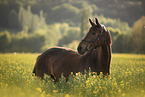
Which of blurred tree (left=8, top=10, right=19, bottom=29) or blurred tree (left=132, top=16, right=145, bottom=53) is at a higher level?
blurred tree (left=8, top=10, right=19, bottom=29)

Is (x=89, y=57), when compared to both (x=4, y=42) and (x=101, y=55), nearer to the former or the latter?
(x=101, y=55)

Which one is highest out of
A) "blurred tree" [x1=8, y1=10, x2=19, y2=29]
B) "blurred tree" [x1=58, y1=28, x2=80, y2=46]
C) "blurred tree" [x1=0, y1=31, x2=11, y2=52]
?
"blurred tree" [x1=8, y1=10, x2=19, y2=29]

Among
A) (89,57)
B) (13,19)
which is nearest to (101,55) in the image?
(89,57)

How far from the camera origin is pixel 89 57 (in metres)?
6.63

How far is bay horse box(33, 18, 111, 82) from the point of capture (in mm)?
6365

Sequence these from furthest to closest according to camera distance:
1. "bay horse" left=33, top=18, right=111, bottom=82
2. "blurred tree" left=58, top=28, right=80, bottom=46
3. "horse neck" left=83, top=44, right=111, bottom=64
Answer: "blurred tree" left=58, top=28, right=80, bottom=46
"horse neck" left=83, top=44, right=111, bottom=64
"bay horse" left=33, top=18, right=111, bottom=82

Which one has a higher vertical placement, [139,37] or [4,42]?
[139,37]

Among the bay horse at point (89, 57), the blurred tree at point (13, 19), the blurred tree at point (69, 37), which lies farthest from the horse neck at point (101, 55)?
the blurred tree at point (13, 19)

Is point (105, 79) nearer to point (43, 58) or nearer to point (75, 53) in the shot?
point (75, 53)

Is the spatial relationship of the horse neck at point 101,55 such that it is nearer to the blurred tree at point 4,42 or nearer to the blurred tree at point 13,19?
the blurred tree at point 4,42

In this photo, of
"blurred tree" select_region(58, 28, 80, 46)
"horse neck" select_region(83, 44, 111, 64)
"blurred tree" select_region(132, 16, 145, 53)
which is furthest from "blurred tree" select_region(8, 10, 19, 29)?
"horse neck" select_region(83, 44, 111, 64)

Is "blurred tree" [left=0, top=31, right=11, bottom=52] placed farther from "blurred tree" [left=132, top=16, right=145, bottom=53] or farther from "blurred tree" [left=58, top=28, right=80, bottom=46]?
"blurred tree" [left=132, top=16, right=145, bottom=53]

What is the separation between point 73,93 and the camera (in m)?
6.23

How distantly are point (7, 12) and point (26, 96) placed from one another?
158927 millimetres
